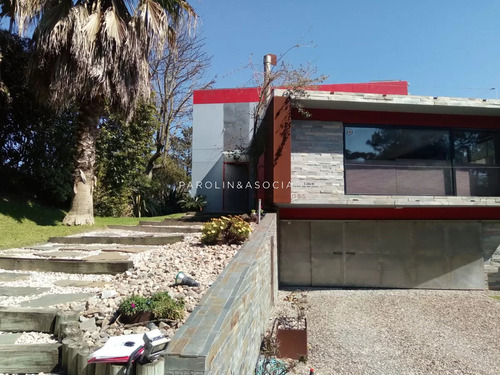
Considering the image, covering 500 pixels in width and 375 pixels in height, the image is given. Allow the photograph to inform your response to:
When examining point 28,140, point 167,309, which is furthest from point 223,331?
point 28,140

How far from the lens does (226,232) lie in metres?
6.21

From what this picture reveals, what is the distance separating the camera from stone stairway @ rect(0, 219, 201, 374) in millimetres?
2619

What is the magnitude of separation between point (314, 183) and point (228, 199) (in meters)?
6.12

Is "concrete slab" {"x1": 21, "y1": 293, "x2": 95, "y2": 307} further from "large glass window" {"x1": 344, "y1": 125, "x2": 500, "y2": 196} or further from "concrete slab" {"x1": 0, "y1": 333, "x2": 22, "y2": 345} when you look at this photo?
"large glass window" {"x1": 344, "y1": 125, "x2": 500, "y2": 196}

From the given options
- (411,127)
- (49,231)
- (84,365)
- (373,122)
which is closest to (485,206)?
(411,127)

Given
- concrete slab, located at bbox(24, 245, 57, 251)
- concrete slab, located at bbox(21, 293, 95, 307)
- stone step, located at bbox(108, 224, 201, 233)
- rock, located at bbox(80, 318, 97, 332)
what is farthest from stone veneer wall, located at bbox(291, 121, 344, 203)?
rock, located at bbox(80, 318, 97, 332)

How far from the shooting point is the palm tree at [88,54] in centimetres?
808

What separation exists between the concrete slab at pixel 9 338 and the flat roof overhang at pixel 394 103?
7.75m

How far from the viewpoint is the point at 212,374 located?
2.26 metres

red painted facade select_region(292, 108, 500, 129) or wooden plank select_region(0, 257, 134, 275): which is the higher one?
red painted facade select_region(292, 108, 500, 129)

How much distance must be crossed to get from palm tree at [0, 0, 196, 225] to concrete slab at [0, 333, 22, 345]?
6.39m

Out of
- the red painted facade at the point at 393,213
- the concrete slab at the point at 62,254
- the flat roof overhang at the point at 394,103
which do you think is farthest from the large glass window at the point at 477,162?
the concrete slab at the point at 62,254

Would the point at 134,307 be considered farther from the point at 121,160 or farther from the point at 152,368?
the point at 121,160

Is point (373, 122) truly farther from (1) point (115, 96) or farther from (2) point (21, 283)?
(2) point (21, 283)
